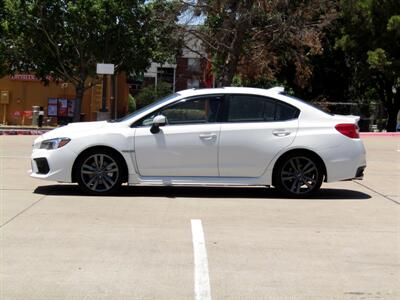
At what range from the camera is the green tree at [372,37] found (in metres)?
34.9

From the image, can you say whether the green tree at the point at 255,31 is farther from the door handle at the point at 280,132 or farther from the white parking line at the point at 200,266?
the white parking line at the point at 200,266

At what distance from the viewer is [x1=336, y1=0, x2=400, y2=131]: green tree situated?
3491cm

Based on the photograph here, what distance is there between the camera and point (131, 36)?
32.9 meters

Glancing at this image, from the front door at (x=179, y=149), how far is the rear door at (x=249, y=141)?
15cm

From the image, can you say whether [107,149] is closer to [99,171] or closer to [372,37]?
[99,171]

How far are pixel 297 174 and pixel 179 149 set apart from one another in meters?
1.90

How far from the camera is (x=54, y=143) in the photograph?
942 cm

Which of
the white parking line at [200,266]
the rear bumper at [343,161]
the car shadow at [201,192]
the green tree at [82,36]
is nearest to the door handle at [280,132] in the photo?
the rear bumper at [343,161]

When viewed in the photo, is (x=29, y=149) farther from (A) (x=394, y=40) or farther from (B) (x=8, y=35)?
(A) (x=394, y=40)

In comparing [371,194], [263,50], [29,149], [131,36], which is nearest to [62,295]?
[371,194]

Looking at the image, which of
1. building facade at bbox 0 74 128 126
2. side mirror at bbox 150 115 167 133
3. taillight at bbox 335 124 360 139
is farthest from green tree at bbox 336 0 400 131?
side mirror at bbox 150 115 167 133

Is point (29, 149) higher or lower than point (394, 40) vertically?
lower

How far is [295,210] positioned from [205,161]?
1.63 metres

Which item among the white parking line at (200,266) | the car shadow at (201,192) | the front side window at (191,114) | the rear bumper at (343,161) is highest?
the front side window at (191,114)
